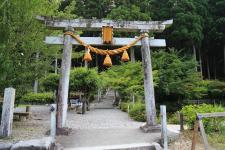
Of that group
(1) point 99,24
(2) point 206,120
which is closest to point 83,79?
(1) point 99,24

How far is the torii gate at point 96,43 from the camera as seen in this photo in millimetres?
10672

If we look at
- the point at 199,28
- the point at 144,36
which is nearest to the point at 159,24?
the point at 144,36

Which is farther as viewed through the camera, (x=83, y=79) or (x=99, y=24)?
(x=83, y=79)

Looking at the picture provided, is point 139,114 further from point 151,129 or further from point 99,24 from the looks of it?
point 99,24

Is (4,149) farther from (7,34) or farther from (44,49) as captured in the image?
(44,49)

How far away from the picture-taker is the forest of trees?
11.6 meters

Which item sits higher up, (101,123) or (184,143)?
(101,123)

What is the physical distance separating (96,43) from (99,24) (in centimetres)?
74

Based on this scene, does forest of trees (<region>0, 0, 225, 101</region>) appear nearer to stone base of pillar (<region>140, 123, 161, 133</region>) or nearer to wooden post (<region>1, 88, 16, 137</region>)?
wooden post (<region>1, 88, 16, 137</region>)

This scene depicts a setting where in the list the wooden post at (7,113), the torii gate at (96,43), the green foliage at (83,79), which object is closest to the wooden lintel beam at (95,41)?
the torii gate at (96,43)

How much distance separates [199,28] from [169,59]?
370 inches

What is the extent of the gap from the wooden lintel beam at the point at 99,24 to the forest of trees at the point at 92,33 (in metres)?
1.62

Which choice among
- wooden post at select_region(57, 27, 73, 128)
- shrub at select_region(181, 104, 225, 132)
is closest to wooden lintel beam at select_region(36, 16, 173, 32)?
wooden post at select_region(57, 27, 73, 128)

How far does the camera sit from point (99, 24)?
38.1 ft
